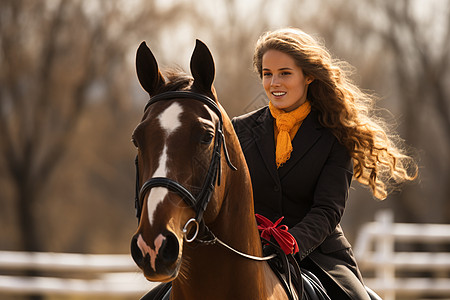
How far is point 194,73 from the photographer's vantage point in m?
2.67

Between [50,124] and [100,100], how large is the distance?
2.20 meters

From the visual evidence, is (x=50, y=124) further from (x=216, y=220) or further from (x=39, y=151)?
(x=216, y=220)

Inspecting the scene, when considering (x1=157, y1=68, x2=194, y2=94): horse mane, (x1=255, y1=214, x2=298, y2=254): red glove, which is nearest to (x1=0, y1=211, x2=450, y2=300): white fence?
(x1=255, y1=214, x2=298, y2=254): red glove

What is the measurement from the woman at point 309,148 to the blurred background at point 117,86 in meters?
11.1

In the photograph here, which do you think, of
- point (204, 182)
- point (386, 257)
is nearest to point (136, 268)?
point (386, 257)

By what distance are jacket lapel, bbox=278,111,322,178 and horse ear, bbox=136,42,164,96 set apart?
0.94 metres

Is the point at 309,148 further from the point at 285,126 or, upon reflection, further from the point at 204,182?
the point at 204,182

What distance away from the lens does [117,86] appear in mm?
16875

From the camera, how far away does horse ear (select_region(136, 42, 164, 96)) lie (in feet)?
8.80

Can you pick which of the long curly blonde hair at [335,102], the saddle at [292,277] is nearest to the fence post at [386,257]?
the long curly blonde hair at [335,102]

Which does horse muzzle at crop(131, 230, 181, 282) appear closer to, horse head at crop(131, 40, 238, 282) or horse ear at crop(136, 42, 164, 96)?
horse head at crop(131, 40, 238, 282)

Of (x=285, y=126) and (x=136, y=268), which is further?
(x=136, y=268)

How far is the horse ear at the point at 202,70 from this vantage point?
2.66 metres

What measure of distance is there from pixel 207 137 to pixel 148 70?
1.40ft
